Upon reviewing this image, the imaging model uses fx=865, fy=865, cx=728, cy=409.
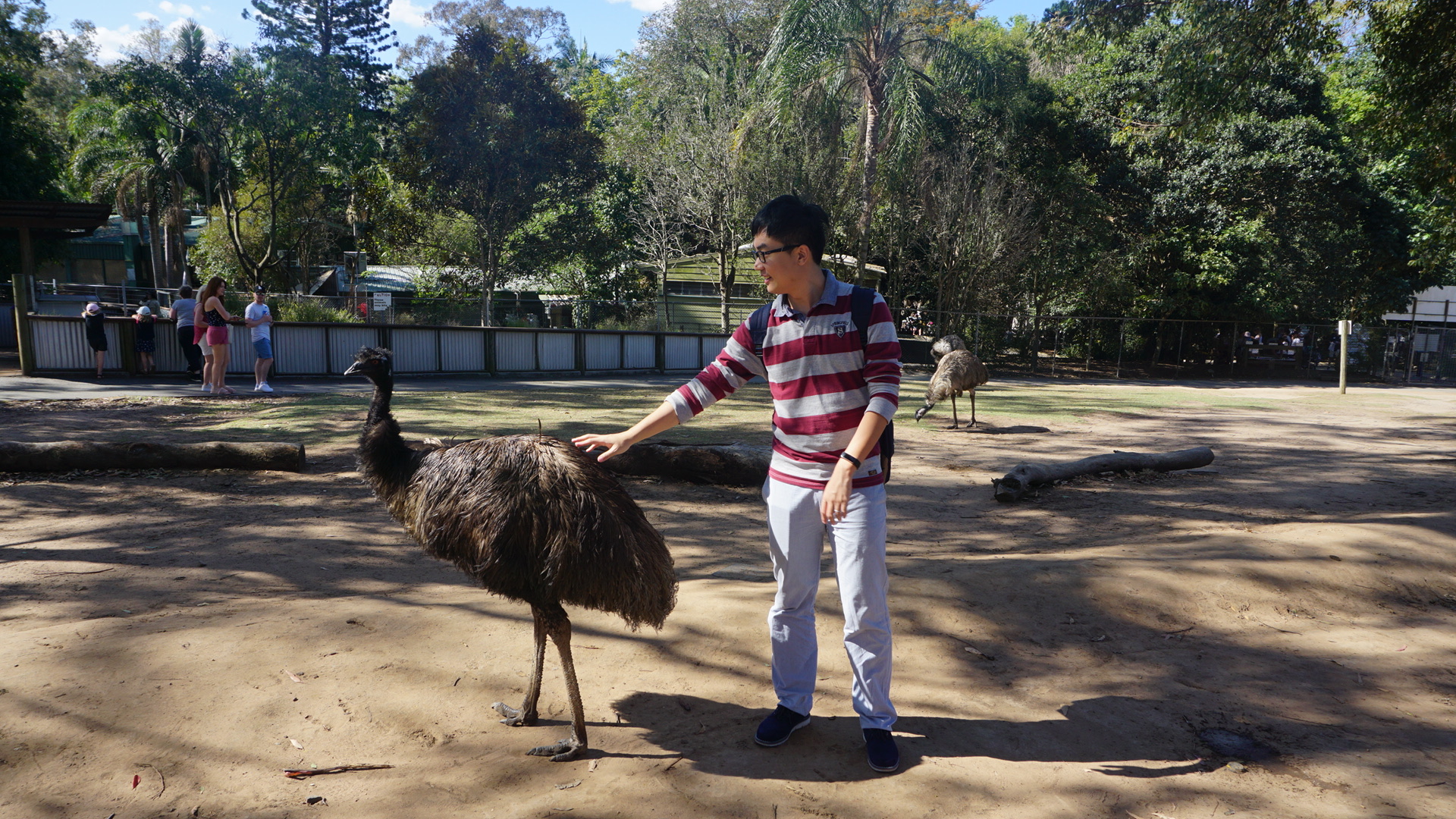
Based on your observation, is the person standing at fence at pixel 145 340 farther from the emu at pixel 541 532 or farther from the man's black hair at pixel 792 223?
the man's black hair at pixel 792 223

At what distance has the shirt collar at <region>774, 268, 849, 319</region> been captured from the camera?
128 inches

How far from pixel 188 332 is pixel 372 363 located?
14.8m

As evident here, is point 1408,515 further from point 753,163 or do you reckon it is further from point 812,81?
point 753,163

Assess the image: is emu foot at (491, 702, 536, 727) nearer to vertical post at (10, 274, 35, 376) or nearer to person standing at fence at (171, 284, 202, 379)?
person standing at fence at (171, 284, 202, 379)

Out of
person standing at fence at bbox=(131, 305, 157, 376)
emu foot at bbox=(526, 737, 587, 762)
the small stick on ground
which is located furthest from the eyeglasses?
person standing at fence at bbox=(131, 305, 157, 376)

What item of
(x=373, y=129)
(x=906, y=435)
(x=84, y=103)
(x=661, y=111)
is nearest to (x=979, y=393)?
(x=906, y=435)

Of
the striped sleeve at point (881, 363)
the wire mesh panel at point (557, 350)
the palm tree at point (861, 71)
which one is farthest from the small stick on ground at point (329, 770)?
the palm tree at point (861, 71)

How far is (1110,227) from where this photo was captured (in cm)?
2858

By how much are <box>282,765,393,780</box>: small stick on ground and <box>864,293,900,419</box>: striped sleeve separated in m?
2.20

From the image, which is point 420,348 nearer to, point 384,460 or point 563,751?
point 384,460

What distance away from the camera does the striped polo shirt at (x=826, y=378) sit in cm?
317

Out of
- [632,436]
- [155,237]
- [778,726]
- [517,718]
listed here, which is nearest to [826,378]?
[632,436]

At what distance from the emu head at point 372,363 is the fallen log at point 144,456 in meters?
4.99

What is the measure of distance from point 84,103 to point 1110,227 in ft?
141
